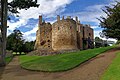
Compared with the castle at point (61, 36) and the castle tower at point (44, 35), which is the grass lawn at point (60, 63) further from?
the castle tower at point (44, 35)

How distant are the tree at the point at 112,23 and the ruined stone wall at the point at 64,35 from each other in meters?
22.9

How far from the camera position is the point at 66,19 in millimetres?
52750

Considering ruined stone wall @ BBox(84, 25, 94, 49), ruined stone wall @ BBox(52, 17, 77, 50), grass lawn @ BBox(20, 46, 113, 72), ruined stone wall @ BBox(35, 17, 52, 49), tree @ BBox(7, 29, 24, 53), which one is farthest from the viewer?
tree @ BBox(7, 29, 24, 53)

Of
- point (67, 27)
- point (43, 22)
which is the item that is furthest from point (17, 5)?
point (43, 22)

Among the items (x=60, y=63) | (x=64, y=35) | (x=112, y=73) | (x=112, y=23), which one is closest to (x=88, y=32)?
(x=64, y=35)

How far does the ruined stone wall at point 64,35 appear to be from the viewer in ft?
169

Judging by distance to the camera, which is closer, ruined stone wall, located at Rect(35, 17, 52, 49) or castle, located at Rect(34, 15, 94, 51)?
castle, located at Rect(34, 15, 94, 51)

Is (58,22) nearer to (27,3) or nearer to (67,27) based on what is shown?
(67,27)

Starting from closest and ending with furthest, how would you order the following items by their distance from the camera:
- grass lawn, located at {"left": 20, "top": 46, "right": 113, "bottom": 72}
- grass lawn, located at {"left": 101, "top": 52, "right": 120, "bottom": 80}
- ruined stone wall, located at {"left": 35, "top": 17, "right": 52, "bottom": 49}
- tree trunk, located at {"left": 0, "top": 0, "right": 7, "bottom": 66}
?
grass lawn, located at {"left": 101, "top": 52, "right": 120, "bottom": 80} < grass lawn, located at {"left": 20, "top": 46, "right": 113, "bottom": 72} < tree trunk, located at {"left": 0, "top": 0, "right": 7, "bottom": 66} < ruined stone wall, located at {"left": 35, "top": 17, "right": 52, "bottom": 49}

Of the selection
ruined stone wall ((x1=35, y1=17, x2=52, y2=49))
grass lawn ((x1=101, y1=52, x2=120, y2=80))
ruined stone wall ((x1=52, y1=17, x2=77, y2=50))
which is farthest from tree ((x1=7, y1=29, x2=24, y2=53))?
grass lawn ((x1=101, y1=52, x2=120, y2=80))

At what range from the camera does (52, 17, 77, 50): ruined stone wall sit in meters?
51.4

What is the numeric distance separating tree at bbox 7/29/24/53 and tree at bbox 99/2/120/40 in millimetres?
52206

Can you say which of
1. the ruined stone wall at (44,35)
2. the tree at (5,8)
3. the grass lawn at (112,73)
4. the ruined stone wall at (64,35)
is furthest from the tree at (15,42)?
the grass lawn at (112,73)

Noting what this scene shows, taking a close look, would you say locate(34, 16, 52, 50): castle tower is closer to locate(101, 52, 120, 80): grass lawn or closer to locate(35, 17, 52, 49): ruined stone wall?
locate(35, 17, 52, 49): ruined stone wall
